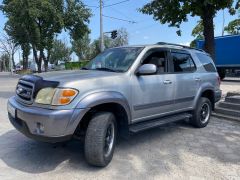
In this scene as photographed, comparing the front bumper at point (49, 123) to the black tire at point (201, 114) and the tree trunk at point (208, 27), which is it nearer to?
A: the black tire at point (201, 114)

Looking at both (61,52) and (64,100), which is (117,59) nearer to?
(64,100)

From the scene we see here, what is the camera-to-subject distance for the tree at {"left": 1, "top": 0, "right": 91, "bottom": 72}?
3108 centimetres

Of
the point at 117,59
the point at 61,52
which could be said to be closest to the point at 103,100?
the point at 117,59

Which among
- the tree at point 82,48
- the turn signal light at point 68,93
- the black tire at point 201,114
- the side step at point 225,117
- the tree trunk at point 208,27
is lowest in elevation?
the side step at point 225,117

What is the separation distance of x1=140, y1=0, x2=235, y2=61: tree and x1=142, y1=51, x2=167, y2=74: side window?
3801 mm

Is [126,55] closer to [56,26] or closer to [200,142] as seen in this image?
[200,142]

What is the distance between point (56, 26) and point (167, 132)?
29.5 metres

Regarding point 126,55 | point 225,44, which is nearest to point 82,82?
point 126,55

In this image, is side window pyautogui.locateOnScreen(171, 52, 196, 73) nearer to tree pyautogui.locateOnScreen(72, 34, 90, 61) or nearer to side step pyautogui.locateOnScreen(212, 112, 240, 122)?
side step pyautogui.locateOnScreen(212, 112, 240, 122)

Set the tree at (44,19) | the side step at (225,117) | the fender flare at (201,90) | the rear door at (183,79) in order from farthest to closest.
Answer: the tree at (44,19)
the side step at (225,117)
the fender flare at (201,90)
the rear door at (183,79)

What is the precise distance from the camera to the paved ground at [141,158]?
413 cm

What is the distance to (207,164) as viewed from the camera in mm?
4555

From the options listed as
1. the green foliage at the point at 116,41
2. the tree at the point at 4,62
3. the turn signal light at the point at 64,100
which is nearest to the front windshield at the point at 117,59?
the turn signal light at the point at 64,100

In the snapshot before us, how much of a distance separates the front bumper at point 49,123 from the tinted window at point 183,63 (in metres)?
2.72
